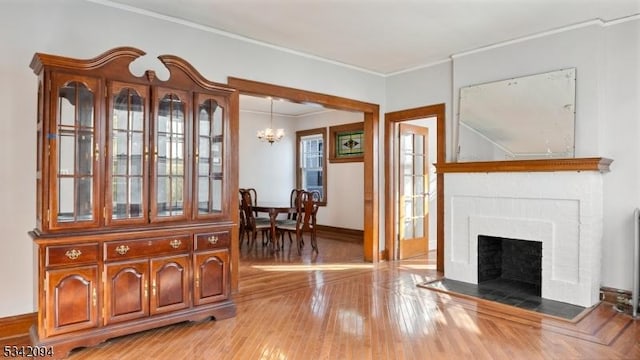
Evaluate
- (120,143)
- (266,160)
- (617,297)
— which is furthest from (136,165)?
(266,160)

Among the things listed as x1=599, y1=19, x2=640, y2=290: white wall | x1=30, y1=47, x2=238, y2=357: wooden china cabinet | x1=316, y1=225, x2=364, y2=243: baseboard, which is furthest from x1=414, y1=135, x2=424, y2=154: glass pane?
x1=30, y1=47, x2=238, y2=357: wooden china cabinet

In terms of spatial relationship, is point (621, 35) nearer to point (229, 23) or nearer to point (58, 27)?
point (229, 23)

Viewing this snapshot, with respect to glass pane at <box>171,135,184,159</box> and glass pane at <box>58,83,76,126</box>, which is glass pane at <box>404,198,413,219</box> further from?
glass pane at <box>58,83,76,126</box>

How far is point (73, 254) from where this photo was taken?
114 inches

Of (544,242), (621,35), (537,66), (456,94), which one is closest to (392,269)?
(544,242)

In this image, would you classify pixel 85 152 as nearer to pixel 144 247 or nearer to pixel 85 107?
pixel 85 107

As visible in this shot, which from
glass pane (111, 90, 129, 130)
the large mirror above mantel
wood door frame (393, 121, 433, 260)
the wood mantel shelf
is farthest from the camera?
wood door frame (393, 121, 433, 260)

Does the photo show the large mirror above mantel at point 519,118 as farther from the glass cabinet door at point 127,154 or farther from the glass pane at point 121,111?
the glass pane at point 121,111

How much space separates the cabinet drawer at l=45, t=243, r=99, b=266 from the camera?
9.19 ft

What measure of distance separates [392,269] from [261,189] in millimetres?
4535

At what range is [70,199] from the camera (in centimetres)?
294

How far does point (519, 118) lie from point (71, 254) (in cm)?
457

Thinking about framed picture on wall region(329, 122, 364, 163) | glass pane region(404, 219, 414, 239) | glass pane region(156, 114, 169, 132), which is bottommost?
glass pane region(404, 219, 414, 239)

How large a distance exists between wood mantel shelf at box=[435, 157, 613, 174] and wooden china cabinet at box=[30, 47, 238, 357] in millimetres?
2854
